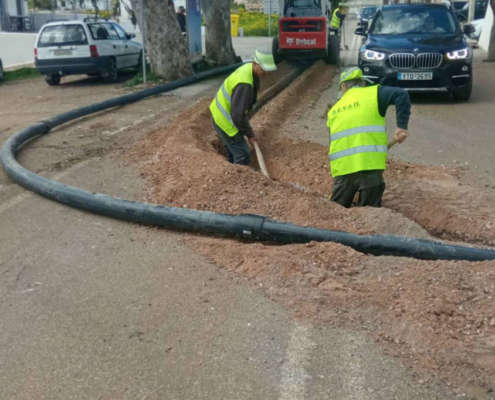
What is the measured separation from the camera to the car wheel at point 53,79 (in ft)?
56.9

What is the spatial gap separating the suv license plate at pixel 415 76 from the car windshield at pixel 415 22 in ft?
4.78

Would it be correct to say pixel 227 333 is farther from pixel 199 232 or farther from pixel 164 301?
pixel 199 232

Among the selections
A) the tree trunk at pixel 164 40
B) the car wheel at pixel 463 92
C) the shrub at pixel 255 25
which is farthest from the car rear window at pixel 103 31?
Answer: the shrub at pixel 255 25

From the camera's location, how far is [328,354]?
3.57 metres

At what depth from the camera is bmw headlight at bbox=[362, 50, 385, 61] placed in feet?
40.6

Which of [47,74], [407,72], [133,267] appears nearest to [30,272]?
[133,267]

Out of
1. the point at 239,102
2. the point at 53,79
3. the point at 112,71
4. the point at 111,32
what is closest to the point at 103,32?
the point at 111,32

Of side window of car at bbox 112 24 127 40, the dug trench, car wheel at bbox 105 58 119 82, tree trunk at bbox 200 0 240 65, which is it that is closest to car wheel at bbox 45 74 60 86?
car wheel at bbox 105 58 119 82

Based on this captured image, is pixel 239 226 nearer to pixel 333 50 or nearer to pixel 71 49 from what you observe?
pixel 71 49

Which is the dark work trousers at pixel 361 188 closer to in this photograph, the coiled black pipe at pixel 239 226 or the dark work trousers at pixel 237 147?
the coiled black pipe at pixel 239 226

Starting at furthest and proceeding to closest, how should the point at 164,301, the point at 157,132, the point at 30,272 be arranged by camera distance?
the point at 157,132 < the point at 30,272 < the point at 164,301

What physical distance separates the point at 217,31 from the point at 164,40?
4.47 meters

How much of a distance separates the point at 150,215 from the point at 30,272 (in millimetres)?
1228

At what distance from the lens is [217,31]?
20.4 m
